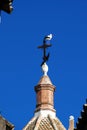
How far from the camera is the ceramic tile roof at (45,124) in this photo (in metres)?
47.2

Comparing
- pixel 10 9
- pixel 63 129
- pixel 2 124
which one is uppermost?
pixel 63 129

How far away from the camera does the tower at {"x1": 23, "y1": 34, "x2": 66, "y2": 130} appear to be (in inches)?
1870

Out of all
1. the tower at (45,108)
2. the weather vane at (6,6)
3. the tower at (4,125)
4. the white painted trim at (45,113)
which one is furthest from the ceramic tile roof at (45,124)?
the weather vane at (6,6)

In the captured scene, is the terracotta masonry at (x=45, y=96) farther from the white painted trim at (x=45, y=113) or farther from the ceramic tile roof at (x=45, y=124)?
the ceramic tile roof at (x=45, y=124)

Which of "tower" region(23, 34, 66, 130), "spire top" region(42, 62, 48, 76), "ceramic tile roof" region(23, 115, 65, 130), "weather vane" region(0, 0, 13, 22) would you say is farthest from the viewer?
"spire top" region(42, 62, 48, 76)

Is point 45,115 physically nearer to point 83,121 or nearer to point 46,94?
point 46,94

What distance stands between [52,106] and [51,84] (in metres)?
1.63

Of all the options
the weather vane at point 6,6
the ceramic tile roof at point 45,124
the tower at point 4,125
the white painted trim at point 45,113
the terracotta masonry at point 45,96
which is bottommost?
the tower at point 4,125

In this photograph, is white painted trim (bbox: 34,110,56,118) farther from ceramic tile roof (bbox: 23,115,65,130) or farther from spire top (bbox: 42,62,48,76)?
spire top (bbox: 42,62,48,76)

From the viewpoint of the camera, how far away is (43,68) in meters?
51.5

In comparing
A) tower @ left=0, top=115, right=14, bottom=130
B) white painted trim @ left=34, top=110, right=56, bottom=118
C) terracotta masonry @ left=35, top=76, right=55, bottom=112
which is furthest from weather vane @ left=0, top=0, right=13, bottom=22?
terracotta masonry @ left=35, top=76, right=55, bottom=112

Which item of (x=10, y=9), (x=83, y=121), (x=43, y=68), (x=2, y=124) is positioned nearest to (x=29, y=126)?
(x=43, y=68)

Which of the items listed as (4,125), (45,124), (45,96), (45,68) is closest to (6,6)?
(4,125)

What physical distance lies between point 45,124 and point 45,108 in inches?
53.5
